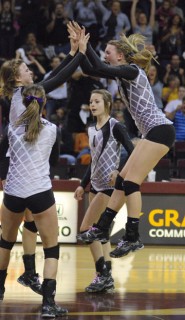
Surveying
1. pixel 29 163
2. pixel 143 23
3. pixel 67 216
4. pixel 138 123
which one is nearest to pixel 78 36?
pixel 138 123

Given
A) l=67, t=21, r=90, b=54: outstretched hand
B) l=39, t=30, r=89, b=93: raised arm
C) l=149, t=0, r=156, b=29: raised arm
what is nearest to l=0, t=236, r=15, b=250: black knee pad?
l=39, t=30, r=89, b=93: raised arm

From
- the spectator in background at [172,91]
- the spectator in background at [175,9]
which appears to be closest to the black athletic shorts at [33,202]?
the spectator in background at [172,91]

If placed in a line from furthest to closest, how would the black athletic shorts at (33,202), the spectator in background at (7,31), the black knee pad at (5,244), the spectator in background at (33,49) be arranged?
the spectator in background at (7,31), the spectator in background at (33,49), the black knee pad at (5,244), the black athletic shorts at (33,202)

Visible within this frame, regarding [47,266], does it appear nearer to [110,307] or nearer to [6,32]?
[110,307]

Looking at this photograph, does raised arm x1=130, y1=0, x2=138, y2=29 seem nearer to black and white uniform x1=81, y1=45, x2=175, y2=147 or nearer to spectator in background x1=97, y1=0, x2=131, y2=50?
spectator in background x1=97, y1=0, x2=131, y2=50

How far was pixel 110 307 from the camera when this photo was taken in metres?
8.05

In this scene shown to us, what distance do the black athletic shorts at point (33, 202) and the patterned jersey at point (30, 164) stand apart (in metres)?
0.04

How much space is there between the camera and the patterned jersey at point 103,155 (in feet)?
30.0

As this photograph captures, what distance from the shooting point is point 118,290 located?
364 inches

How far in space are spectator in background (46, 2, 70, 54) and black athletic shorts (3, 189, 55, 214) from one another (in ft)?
34.6

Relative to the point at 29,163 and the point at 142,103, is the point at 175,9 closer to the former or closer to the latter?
the point at 142,103

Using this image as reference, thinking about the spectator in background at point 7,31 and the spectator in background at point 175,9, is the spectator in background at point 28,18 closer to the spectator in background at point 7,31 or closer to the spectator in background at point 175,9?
the spectator in background at point 7,31

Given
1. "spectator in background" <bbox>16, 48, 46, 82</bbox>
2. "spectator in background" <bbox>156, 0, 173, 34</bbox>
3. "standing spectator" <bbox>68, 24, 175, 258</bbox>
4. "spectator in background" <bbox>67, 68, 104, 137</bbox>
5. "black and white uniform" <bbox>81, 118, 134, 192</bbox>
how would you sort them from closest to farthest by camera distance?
"standing spectator" <bbox>68, 24, 175, 258</bbox>
"black and white uniform" <bbox>81, 118, 134, 192</bbox>
"spectator in background" <bbox>67, 68, 104, 137</bbox>
"spectator in background" <bbox>16, 48, 46, 82</bbox>
"spectator in background" <bbox>156, 0, 173, 34</bbox>

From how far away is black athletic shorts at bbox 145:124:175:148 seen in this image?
8.00m
